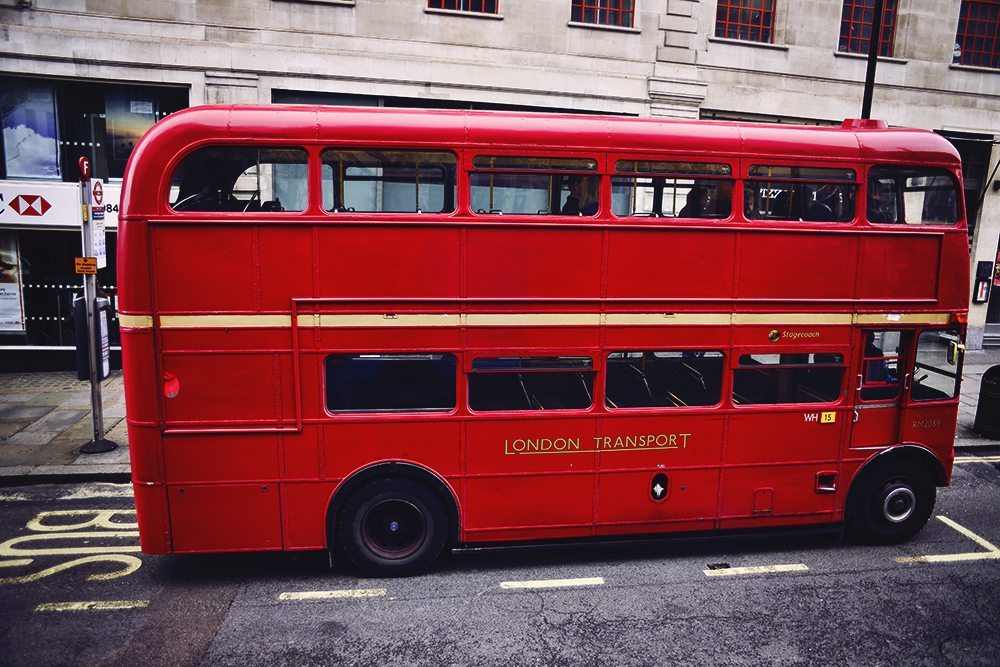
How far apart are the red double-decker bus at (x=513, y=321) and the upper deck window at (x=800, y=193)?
2 cm

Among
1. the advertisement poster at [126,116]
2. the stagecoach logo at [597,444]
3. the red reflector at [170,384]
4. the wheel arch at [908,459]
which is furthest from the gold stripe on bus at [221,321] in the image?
the advertisement poster at [126,116]

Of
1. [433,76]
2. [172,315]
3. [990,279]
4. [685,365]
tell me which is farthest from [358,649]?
[990,279]

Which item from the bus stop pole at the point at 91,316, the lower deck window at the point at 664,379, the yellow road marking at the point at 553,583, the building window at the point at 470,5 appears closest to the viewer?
the yellow road marking at the point at 553,583

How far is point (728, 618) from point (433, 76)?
11641 mm

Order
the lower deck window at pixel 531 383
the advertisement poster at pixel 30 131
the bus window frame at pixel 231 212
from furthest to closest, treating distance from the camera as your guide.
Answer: the advertisement poster at pixel 30 131 < the lower deck window at pixel 531 383 < the bus window frame at pixel 231 212

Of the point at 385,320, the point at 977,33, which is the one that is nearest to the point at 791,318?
the point at 385,320

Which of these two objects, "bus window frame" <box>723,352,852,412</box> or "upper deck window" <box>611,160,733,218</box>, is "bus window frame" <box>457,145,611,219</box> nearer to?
"upper deck window" <box>611,160,733,218</box>

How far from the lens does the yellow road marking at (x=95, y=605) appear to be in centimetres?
588

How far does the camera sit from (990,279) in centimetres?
1700

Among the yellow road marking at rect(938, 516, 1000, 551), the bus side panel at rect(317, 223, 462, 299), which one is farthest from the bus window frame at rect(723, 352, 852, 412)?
the bus side panel at rect(317, 223, 462, 299)

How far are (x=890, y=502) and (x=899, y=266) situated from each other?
259cm

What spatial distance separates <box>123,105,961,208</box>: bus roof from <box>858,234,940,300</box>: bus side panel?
A: 0.79 metres

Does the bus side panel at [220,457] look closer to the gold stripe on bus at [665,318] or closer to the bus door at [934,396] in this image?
the gold stripe on bus at [665,318]

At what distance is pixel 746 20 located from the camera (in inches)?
610
